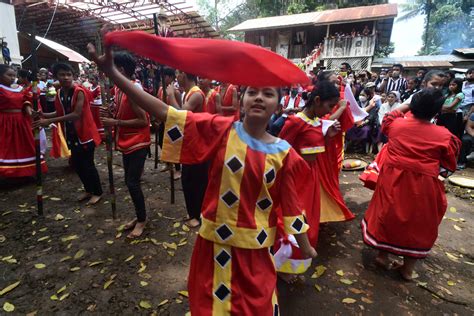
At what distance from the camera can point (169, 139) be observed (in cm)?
163

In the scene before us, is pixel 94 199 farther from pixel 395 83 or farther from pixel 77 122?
pixel 395 83

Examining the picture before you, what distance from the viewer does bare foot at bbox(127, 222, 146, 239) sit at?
3.66 metres

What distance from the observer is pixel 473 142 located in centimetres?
741

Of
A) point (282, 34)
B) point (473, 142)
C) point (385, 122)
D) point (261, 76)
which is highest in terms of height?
point (282, 34)

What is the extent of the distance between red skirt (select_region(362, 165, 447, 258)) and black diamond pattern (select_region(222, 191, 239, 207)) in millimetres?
2128

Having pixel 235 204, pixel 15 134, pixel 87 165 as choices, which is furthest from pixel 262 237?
pixel 15 134

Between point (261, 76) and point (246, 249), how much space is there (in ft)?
3.22

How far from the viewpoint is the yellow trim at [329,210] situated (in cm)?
360

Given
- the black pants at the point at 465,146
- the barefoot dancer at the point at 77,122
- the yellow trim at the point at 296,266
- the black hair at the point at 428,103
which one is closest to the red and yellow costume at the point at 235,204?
the yellow trim at the point at 296,266

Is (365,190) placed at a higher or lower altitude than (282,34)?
lower

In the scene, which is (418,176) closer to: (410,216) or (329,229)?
(410,216)

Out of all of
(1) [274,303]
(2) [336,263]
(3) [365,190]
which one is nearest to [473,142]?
(3) [365,190]

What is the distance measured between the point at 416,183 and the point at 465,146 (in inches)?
242

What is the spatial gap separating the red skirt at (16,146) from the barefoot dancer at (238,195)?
485cm
